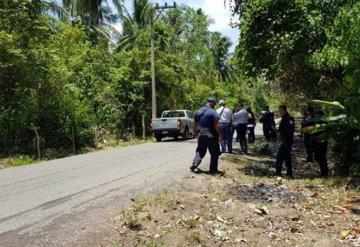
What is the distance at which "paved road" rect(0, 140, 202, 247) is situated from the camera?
697cm

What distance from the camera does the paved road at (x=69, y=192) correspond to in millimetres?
6973

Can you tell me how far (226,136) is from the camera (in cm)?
1634

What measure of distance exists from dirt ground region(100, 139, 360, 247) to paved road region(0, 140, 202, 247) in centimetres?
57

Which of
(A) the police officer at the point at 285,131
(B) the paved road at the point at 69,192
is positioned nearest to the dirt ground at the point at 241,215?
(B) the paved road at the point at 69,192

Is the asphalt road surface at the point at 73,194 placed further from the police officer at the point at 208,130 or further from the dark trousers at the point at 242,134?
the dark trousers at the point at 242,134

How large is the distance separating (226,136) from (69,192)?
24.3 ft

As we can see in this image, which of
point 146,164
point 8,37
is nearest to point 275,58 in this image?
point 146,164

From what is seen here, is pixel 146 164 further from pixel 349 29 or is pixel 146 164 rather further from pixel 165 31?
pixel 165 31

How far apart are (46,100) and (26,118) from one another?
160cm

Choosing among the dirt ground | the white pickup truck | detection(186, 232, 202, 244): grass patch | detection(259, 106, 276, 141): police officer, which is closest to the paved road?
the dirt ground

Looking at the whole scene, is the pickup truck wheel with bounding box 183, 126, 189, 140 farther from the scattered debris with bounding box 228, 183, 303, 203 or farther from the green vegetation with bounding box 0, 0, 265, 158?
the scattered debris with bounding box 228, 183, 303, 203

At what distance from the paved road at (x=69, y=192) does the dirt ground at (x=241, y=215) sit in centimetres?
57

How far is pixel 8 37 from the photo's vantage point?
18391 millimetres

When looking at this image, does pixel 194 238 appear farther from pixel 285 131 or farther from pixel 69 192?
Answer: pixel 285 131
